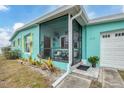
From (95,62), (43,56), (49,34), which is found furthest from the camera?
(49,34)

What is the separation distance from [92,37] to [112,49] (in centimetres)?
151

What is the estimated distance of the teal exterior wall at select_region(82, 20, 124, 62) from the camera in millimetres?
6214

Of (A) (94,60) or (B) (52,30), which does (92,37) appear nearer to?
(A) (94,60)

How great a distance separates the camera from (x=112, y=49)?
6.30 meters

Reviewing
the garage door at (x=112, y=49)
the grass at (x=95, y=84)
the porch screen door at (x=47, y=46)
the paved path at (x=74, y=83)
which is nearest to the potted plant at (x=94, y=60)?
the garage door at (x=112, y=49)

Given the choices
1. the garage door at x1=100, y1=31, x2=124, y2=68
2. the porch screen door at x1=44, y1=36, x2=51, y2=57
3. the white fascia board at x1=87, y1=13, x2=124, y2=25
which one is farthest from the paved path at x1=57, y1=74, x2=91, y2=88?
the white fascia board at x1=87, y1=13, x2=124, y2=25

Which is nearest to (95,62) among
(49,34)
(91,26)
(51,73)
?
(91,26)

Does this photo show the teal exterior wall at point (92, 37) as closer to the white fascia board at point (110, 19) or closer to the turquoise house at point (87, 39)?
the turquoise house at point (87, 39)

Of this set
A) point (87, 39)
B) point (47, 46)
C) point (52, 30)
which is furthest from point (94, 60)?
point (52, 30)

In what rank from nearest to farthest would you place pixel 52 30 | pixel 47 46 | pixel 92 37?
pixel 92 37, pixel 47 46, pixel 52 30
